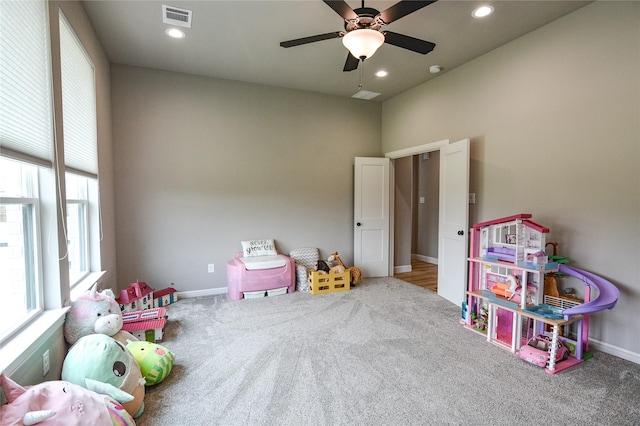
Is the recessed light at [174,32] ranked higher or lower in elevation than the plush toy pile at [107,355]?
higher

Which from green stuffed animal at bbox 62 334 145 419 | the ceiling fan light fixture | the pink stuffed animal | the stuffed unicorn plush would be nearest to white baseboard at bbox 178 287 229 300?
the stuffed unicorn plush

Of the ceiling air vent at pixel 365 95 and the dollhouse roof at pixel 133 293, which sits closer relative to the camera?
the dollhouse roof at pixel 133 293

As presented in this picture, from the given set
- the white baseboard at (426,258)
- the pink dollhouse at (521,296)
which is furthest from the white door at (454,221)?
the white baseboard at (426,258)

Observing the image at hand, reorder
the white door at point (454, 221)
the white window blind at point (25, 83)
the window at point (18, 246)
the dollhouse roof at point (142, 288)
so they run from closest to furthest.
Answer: the white window blind at point (25, 83) → the window at point (18, 246) → the dollhouse roof at point (142, 288) → the white door at point (454, 221)

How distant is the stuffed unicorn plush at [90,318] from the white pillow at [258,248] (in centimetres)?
206

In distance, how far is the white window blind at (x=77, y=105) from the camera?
2.25 meters

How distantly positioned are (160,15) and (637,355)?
4.88 metres

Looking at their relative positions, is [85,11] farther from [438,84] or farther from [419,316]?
[419,316]

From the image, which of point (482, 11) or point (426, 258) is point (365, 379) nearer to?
point (482, 11)

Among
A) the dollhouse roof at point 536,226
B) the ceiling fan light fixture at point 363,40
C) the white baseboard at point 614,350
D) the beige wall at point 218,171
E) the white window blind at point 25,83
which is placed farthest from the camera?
the beige wall at point 218,171

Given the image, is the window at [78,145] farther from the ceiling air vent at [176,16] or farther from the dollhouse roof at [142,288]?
the ceiling air vent at [176,16]

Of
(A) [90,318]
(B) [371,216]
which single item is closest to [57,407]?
(A) [90,318]

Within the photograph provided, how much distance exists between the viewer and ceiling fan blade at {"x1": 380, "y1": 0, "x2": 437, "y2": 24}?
1840mm

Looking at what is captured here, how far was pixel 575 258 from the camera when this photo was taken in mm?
2717
